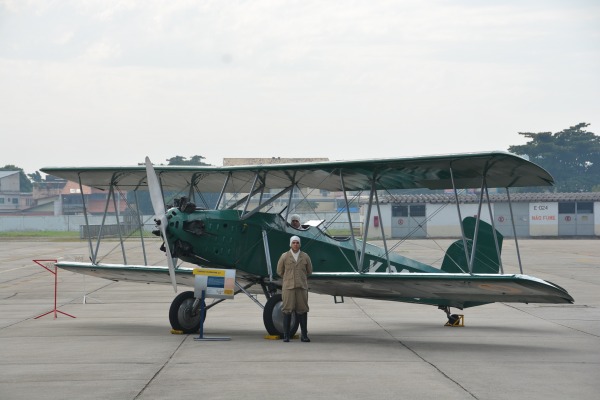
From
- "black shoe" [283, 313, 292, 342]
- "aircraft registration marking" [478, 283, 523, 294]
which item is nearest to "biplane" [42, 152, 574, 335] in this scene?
"aircraft registration marking" [478, 283, 523, 294]

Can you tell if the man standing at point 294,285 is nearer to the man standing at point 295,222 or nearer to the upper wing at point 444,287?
the upper wing at point 444,287

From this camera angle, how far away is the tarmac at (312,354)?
9.79m

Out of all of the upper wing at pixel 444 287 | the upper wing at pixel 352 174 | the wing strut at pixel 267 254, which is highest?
the upper wing at pixel 352 174

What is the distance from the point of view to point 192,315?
615 inches

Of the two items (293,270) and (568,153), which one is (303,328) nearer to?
(293,270)

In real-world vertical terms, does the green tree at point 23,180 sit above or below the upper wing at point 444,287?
above

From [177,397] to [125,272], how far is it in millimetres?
8380

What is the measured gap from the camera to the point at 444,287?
1445cm

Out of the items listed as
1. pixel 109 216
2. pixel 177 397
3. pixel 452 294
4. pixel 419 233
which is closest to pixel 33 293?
pixel 452 294

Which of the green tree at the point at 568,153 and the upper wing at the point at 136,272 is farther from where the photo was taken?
the green tree at the point at 568,153

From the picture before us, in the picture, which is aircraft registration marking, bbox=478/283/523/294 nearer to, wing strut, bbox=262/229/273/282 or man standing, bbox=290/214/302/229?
wing strut, bbox=262/229/273/282

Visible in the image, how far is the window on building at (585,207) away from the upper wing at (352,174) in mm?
66147

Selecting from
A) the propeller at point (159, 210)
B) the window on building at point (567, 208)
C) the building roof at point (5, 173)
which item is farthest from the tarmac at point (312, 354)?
the building roof at point (5, 173)

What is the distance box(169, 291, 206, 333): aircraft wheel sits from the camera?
1545 cm
